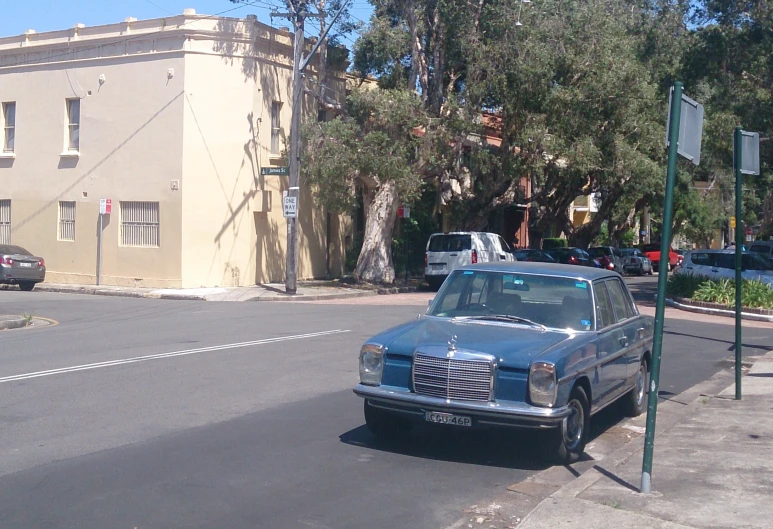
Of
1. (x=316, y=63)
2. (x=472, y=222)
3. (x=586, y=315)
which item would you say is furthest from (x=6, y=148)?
(x=586, y=315)

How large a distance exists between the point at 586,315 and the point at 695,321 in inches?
528

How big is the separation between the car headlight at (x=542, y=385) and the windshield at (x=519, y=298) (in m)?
1.12

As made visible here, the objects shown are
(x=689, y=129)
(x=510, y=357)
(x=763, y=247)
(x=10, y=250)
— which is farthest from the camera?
(x=763, y=247)

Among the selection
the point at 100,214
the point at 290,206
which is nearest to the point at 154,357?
the point at 290,206

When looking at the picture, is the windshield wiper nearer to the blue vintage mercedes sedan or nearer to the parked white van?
the blue vintage mercedes sedan

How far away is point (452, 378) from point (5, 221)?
27922mm

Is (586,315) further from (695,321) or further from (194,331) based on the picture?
(695,321)

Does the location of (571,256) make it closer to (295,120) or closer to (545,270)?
(295,120)

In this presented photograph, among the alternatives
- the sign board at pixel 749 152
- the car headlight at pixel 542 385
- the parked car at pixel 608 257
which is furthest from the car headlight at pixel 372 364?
the parked car at pixel 608 257

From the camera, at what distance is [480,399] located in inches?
275

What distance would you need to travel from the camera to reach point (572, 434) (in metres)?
7.43

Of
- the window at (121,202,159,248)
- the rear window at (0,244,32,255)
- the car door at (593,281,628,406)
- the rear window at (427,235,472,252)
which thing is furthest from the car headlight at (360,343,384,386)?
the rear window at (0,244,32,255)

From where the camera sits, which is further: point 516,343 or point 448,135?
point 448,135

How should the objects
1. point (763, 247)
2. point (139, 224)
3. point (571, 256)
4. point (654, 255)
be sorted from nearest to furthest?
point (139, 224), point (763, 247), point (571, 256), point (654, 255)
